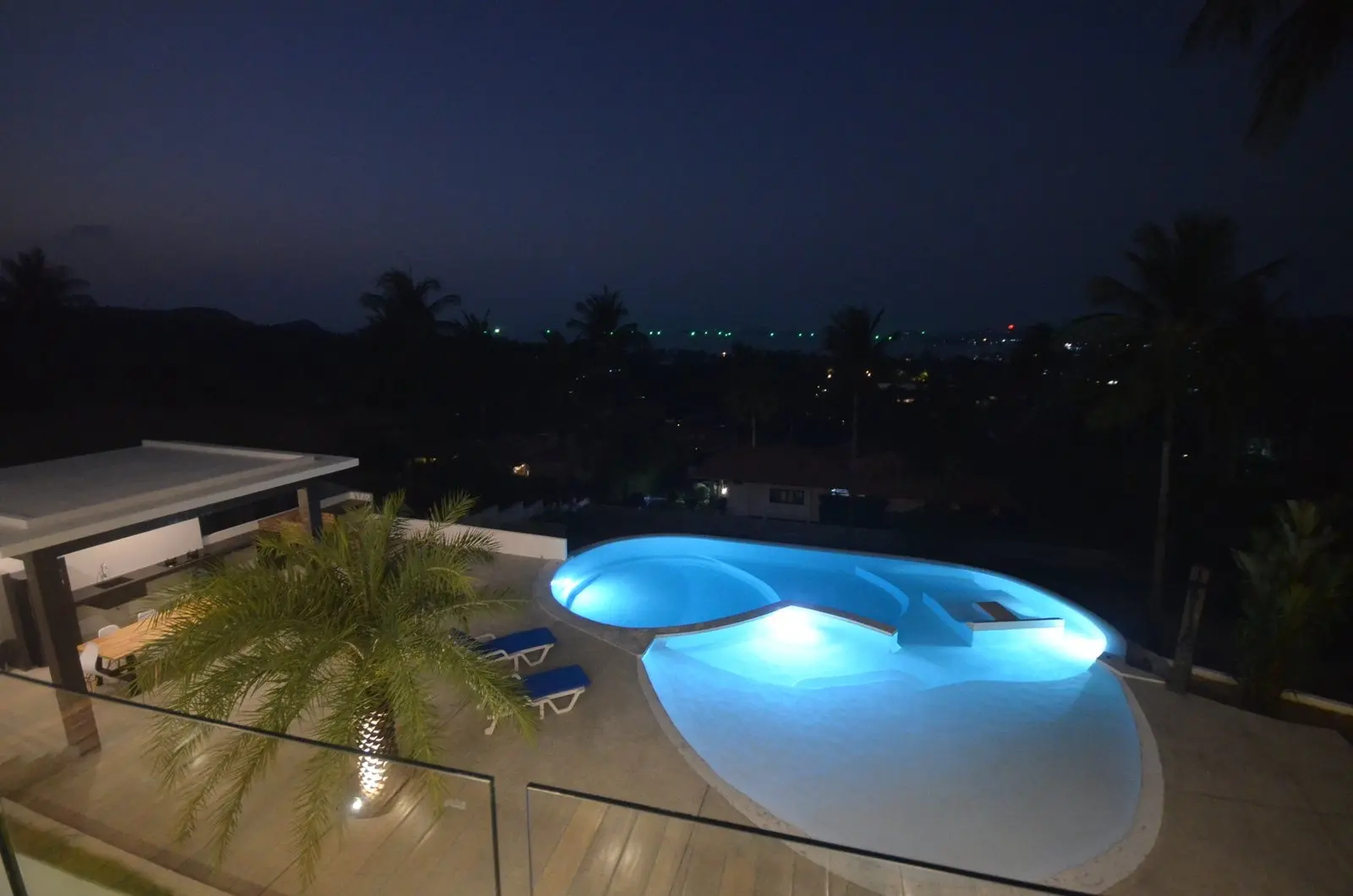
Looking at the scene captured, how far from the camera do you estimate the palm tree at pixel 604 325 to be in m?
29.8

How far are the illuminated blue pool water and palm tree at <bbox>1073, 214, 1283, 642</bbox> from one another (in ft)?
17.5

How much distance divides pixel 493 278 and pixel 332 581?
50423 millimetres

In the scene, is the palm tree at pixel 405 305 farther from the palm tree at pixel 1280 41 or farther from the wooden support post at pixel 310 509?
the palm tree at pixel 1280 41

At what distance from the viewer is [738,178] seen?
3075 centimetres

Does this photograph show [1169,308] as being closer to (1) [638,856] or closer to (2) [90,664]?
(1) [638,856]

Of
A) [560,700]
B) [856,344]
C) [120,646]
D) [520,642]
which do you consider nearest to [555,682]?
[560,700]

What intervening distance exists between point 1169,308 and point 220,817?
55.6 ft

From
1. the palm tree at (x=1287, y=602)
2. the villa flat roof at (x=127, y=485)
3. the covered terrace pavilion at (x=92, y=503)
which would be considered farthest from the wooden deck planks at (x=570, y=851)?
the palm tree at (x=1287, y=602)

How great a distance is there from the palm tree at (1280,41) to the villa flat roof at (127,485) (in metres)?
12.0

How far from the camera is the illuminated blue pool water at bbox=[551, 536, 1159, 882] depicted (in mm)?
5957

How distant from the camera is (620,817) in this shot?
128 inches

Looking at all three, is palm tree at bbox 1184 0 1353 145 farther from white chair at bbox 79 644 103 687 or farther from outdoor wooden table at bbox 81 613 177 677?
white chair at bbox 79 644 103 687

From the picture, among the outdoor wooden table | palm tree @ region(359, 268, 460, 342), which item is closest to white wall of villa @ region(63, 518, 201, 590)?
the outdoor wooden table

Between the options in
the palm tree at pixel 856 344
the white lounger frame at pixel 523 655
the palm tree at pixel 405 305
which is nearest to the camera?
the white lounger frame at pixel 523 655
